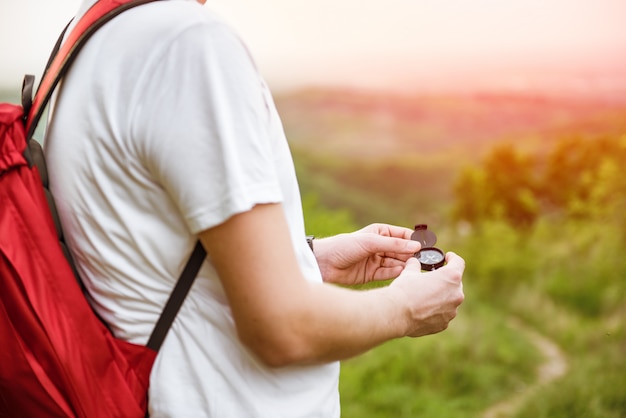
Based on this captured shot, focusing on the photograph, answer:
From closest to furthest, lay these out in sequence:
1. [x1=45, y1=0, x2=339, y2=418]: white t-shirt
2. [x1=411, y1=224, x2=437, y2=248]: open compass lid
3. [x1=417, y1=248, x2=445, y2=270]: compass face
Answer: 1. [x1=45, y1=0, x2=339, y2=418]: white t-shirt
2. [x1=417, y1=248, x2=445, y2=270]: compass face
3. [x1=411, y1=224, x2=437, y2=248]: open compass lid

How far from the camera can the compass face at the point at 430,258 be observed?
3.75 feet

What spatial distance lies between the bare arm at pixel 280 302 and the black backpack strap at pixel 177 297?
0.16 feet

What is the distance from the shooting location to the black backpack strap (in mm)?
870

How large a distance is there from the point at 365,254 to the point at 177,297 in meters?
0.46

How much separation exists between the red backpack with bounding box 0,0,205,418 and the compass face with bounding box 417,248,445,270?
15.8 inches

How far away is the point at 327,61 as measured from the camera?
174 inches

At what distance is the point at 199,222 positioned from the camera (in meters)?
0.80

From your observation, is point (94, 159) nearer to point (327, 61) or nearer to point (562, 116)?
point (327, 61)

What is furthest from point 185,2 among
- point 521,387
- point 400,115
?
point 400,115

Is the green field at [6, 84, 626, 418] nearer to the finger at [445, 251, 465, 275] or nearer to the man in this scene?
the finger at [445, 251, 465, 275]

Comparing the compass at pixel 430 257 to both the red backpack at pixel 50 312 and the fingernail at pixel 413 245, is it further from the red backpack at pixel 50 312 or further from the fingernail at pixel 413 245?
the red backpack at pixel 50 312

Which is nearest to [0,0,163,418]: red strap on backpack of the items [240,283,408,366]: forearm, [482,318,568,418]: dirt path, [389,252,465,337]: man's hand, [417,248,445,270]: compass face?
[240,283,408,366]: forearm

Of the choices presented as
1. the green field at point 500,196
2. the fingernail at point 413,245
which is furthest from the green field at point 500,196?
the fingernail at point 413,245

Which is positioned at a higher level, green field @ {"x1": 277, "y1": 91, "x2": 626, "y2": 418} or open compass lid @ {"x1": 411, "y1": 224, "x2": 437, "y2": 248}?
open compass lid @ {"x1": 411, "y1": 224, "x2": 437, "y2": 248}
